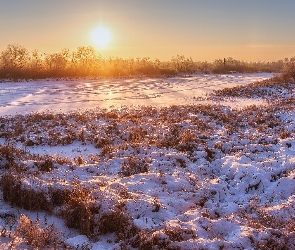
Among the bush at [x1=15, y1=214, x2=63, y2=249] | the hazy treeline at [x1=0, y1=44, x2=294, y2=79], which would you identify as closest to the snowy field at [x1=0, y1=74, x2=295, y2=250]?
the bush at [x1=15, y1=214, x2=63, y2=249]

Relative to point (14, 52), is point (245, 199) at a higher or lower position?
lower

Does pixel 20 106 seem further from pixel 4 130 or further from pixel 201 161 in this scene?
pixel 201 161

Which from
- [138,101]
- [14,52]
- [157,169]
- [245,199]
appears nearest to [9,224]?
[157,169]

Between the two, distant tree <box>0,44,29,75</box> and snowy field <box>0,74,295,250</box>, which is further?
distant tree <box>0,44,29,75</box>

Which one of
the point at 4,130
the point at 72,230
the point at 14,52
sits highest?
the point at 14,52

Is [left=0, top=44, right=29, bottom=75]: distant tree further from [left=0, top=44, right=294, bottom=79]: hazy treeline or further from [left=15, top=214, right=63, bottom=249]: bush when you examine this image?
[left=15, top=214, right=63, bottom=249]: bush

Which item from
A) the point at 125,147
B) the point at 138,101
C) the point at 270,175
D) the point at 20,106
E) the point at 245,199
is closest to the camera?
the point at 245,199

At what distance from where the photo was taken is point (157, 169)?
826cm

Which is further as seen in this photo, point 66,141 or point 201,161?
point 66,141

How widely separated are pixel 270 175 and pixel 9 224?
5.60m

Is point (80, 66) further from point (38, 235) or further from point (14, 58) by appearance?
point (38, 235)

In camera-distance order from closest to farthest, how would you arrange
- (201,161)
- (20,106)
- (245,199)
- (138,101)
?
(245,199), (201,161), (20,106), (138,101)

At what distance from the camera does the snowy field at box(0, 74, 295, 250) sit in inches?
208

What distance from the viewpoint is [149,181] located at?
7.48 meters
